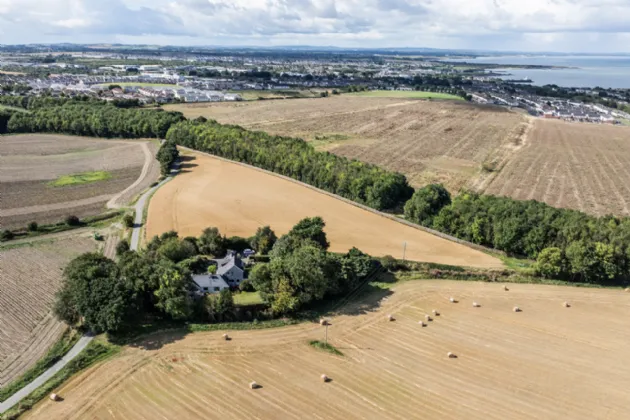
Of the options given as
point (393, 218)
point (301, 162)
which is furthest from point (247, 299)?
point (301, 162)

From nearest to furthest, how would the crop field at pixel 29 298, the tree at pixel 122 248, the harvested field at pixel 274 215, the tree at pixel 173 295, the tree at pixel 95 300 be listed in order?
the crop field at pixel 29 298
the tree at pixel 95 300
the tree at pixel 173 295
the tree at pixel 122 248
the harvested field at pixel 274 215

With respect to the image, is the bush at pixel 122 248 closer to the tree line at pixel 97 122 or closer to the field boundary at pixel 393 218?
the field boundary at pixel 393 218

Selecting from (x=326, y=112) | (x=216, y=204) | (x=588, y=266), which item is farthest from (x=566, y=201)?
(x=326, y=112)

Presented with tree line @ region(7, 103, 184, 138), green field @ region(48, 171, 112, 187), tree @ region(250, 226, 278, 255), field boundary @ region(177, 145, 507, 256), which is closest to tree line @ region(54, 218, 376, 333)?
tree @ region(250, 226, 278, 255)

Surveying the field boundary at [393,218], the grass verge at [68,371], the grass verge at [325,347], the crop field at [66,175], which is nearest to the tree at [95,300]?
the grass verge at [68,371]

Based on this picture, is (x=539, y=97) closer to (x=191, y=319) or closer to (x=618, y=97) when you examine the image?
(x=618, y=97)
